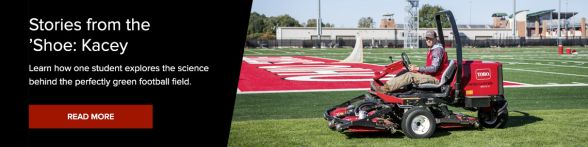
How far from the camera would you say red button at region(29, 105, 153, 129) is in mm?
7074

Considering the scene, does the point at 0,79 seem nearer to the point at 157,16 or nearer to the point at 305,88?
the point at 157,16

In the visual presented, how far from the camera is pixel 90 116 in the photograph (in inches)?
286

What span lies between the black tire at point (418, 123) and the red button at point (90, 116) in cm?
313

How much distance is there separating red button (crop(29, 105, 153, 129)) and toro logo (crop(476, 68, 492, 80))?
170 inches

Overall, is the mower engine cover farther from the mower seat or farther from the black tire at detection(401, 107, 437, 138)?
the black tire at detection(401, 107, 437, 138)

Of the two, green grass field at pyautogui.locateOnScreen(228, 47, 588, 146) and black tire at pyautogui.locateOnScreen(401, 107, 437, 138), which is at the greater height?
black tire at pyautogui.locateOnScreen(401, 107, 437, 138)

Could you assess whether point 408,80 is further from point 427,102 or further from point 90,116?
point 90,116

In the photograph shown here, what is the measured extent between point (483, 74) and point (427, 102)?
3.03 ft

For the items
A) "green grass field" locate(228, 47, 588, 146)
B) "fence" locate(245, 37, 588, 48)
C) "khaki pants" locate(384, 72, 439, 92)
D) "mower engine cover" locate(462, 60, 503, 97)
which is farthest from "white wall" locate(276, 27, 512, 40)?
"khaki pants" locate(384, 72, 439, 92)

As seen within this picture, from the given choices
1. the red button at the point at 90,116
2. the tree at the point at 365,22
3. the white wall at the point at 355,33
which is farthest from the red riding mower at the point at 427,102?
the tree at the point at 365,22

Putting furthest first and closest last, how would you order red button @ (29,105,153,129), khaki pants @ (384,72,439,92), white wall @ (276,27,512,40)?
1. white wall @ (276,27,512,40)
2. khaki pants @ (384,72,439,92)
3. red button @ (29,105,153,129)

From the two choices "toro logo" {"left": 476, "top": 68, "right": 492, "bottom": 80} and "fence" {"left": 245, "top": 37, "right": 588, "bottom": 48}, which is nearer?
"toro logo" {"left": 476, "top": 68, "right": 492, "bottom": 80}

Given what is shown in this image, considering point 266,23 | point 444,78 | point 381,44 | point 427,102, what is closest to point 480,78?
point 444,78

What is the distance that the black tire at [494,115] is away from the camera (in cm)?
902
